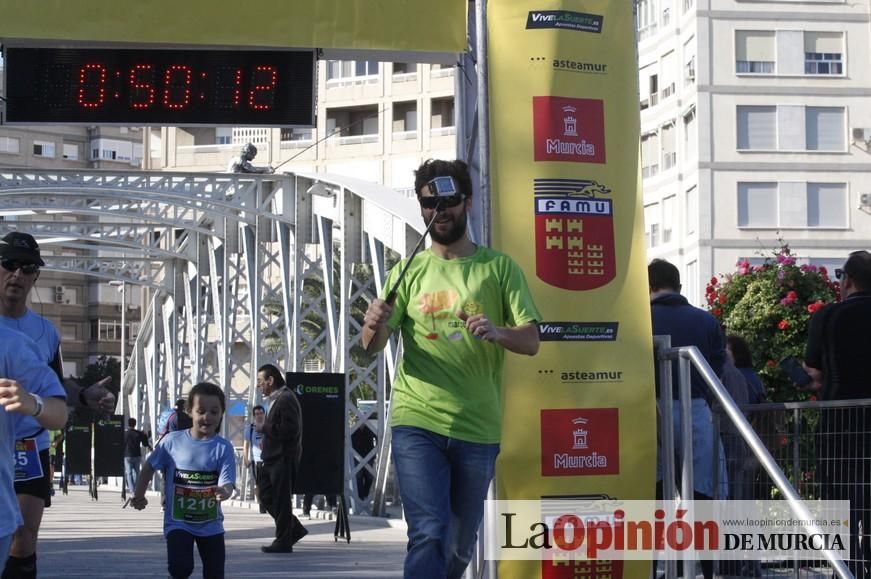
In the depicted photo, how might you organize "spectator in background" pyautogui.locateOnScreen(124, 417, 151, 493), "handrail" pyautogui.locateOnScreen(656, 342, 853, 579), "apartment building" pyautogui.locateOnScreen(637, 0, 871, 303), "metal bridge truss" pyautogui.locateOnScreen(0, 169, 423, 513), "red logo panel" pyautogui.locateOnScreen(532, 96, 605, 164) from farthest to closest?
"apartment building" pyautogui.locateOnScreen(637, 0, 871, 303), "spectator in background" pyautogui.locateOnScreen(124, 417, 151, 493), "metal bridge truss" pyautogui.locateOnScreen(0, 169, 423, 513), "red logo panel" pyautogui.locateOnScreen(532, 96, 605, 164), "handrail" pyautogui.locateOnScreen(656, 342, 853, 579)

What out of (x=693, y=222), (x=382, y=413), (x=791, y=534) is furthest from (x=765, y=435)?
(x=693, y=222)

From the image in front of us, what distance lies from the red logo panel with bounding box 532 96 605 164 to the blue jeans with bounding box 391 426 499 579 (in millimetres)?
Answer: 2338

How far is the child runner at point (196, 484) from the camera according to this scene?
31.9ft

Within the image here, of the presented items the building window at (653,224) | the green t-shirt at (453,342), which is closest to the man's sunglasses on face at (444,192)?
the green t-shirt at (453,342)

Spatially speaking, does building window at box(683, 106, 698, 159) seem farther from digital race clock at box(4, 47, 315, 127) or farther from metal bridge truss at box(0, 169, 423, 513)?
digital race clock at box(4, 47, 315, 127)

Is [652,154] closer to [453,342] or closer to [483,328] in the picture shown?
[453,342]

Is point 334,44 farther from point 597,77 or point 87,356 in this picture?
point 87,356

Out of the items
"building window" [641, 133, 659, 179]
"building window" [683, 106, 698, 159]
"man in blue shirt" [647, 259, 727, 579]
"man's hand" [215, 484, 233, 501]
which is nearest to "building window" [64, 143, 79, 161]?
"building window" [641, 133, 659, 179]

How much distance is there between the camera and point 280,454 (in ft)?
57.8

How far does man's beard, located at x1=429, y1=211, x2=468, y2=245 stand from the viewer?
7625 mm

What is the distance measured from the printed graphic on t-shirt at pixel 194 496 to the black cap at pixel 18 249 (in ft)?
6.70

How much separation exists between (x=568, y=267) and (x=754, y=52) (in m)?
55.6

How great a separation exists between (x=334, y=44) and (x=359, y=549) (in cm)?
868

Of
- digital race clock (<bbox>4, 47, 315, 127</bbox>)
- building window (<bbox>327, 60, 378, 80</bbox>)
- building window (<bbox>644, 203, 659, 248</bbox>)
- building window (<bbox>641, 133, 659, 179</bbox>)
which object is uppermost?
building window (<bbox>327, 60, 378, 80</bbox>)
